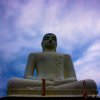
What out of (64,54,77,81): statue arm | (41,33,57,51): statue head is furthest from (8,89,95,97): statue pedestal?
(41,33,57,51): statue head

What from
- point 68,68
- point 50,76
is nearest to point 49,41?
point 68,68

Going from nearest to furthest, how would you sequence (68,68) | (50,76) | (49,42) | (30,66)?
(50,76) → (30,66) → (68,68) → (49,42)

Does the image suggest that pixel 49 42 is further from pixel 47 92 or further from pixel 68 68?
pixel 47 92

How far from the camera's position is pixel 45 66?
9.77 metres

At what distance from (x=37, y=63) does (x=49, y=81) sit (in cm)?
156

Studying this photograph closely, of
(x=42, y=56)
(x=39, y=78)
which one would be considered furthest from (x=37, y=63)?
(x=39, y=78)

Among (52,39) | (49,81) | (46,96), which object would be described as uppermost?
(52,39)

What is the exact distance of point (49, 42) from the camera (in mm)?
10477

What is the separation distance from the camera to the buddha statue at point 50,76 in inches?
309

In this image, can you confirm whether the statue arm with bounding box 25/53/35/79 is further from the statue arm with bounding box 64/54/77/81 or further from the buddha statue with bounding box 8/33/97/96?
the statue arm with bounding box 64/54/77/81

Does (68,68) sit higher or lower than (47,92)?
higher

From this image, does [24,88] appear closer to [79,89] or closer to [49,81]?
[49,81]

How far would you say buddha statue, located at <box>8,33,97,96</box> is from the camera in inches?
309

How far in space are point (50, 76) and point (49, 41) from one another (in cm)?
158
